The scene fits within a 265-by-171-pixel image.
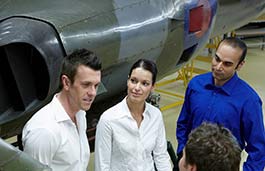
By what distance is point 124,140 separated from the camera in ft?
9.00

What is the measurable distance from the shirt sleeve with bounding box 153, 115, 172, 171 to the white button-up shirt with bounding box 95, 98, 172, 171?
0.05 metres

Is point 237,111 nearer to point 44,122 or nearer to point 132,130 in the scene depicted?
point 132,130

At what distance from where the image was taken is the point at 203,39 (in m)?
4.91

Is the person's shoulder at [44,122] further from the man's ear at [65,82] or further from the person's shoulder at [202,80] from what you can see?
the person's shoulder at [202,80]

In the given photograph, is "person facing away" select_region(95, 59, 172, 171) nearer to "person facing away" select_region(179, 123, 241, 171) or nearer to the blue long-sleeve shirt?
the blue long-sleeve shirt

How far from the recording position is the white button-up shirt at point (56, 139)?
2.10 meters

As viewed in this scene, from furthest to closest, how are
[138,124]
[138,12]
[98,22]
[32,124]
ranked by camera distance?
[138,12] → [98,22] → [138,124] → [32,124]

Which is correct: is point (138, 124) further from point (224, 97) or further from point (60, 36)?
point (60, 36)

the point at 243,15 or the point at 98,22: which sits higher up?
the point at 98,22

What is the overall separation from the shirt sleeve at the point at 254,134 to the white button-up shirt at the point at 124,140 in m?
0.55

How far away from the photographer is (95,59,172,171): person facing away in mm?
2727

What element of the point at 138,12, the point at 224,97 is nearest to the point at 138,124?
the point at 224,97

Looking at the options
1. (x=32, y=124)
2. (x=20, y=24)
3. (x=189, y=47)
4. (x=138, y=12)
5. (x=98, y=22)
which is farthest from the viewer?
(x=189, y=47)

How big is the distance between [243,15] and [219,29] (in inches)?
18.5
